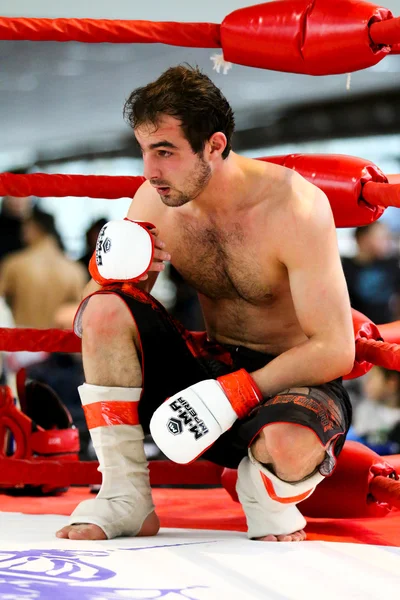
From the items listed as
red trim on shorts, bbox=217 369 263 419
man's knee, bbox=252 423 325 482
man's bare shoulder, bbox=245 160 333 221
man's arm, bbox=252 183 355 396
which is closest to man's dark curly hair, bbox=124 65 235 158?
man's bare shoulder, bbox=245 160 333 221

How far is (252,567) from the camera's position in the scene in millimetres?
1146

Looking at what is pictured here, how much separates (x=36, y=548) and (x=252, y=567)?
321 mm

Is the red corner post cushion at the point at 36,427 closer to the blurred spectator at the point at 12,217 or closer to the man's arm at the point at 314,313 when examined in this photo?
the man's arm at the point at 314,313

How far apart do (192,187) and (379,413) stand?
2264mm

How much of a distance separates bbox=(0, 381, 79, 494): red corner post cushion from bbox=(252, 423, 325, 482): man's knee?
94cm

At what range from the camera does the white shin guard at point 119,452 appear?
56.7 inches

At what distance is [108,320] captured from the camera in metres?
1.48

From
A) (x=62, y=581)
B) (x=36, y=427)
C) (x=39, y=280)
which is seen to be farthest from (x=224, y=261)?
(x=39, y=280)


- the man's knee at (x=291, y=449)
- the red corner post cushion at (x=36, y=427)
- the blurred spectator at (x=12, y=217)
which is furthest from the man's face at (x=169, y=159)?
the blurred spectator at (x=12, y=217)

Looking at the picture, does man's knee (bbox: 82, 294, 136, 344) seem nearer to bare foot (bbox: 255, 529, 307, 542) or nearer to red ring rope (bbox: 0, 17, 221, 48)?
bare foot (bbox: 255, 529, 307, 542)

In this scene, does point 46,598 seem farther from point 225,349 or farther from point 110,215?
point 110,215

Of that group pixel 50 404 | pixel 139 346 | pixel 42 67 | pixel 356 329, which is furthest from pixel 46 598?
pixel 42 67

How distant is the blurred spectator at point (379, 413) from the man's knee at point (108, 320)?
2241mm

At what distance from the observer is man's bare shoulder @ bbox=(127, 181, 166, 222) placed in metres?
1.72
